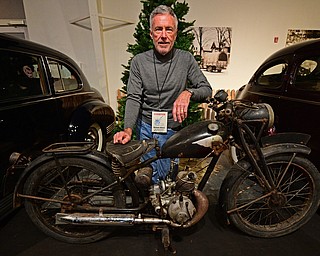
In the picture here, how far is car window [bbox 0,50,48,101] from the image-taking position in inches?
63.1

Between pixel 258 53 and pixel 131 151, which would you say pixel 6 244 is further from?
pixel 258 53

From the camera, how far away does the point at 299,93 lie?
6.18ft

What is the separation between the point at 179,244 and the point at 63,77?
7.39ft

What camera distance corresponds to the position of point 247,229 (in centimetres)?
149

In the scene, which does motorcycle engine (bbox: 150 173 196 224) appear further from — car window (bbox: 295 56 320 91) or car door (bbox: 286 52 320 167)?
car window (bbox: 295 56 320 91)

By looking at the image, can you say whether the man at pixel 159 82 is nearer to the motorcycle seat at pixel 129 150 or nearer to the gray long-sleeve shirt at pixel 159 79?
the gray long-sleeve shirt at pixel 159 79

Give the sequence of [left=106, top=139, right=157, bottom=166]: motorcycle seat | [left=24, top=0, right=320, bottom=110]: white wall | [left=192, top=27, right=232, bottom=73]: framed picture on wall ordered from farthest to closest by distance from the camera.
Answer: [left=192, top=27, right=232, bottom=73]: framed picture on wall < [left=24, top=0, right=320, bottom=110]: white wall < [left=106, top=139, right=157, bottom=166]: motorcycle seat

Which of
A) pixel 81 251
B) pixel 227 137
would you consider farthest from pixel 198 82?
pixel 81 251

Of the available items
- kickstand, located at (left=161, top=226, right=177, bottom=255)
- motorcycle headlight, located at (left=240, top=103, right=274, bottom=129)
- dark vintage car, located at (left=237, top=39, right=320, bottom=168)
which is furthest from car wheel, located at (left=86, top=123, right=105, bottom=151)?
dark vintage car, located at (left=237, top=39, right=320, bottom=168)

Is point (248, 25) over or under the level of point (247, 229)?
over

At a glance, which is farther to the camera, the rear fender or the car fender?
the car fender

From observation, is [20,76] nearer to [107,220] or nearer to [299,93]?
[107,220]

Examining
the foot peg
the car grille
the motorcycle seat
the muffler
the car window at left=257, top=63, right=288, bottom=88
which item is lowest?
the muffler

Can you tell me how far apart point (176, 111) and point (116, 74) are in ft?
10.7
